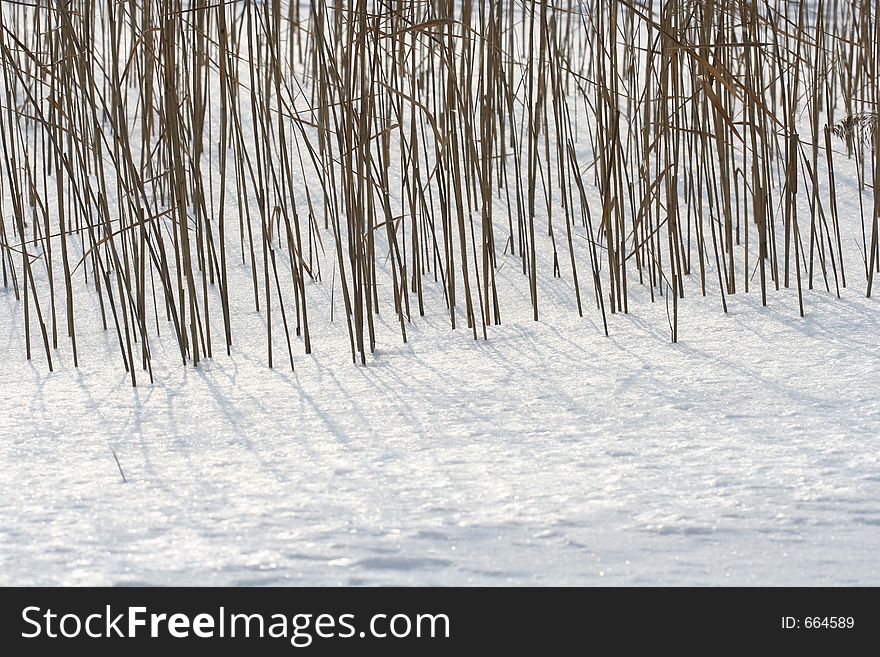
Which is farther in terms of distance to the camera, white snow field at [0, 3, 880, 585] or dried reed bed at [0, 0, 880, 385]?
dried reed bed at [0, 0, 880, 385]

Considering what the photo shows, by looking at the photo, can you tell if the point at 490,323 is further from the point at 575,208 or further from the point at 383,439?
the point at 575,208

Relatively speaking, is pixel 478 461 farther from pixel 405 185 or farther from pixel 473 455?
pixel 405 185

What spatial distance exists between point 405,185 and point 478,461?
3.14 ft

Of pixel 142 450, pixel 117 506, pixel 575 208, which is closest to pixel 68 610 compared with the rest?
pixel 117 506

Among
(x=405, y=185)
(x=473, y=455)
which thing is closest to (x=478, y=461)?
(x=473, y=455)

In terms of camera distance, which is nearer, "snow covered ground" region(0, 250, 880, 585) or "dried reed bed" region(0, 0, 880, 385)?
"snow covered ground" region(0, 250, 880, 585)

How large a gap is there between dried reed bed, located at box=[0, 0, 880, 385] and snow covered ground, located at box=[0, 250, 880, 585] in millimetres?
77

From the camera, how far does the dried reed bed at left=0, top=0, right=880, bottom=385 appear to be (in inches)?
49.2

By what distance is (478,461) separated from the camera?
0.93 m

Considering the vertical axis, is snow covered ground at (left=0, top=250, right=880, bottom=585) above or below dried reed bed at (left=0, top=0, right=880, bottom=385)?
below

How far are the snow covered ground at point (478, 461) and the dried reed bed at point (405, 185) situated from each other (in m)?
0.08

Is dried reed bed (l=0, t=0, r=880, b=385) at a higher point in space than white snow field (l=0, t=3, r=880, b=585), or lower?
higher

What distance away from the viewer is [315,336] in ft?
4.86

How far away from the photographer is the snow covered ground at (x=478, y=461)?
2.46 feet
